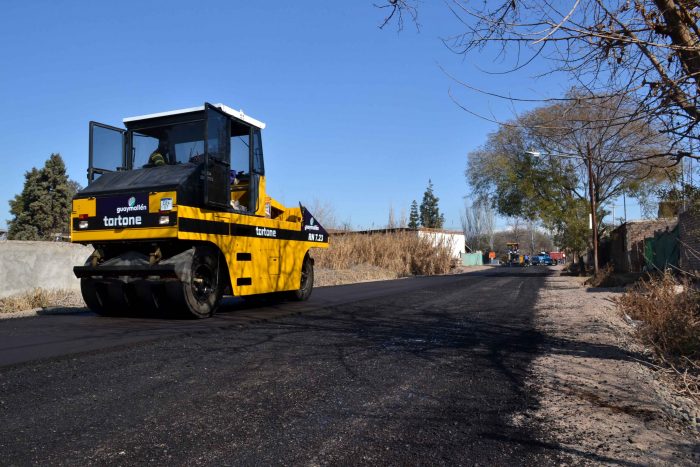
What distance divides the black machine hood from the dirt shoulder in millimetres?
5864

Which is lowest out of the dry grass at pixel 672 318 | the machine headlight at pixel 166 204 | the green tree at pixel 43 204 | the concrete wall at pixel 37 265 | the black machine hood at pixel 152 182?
the dry grass at pixel 672 318

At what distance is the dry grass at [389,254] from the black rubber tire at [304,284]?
14.7 metres

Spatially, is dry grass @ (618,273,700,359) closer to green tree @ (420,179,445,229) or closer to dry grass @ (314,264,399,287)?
dry grass @ (314,264,399,287)

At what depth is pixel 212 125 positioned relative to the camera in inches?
381

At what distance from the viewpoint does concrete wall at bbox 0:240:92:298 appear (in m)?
13.1

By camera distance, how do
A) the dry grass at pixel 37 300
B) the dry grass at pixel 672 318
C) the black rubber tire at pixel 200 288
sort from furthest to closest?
1. the dry grass at pixel 37 300
2. the black rubber tire at pixel 200 288
3. the dry grass at pixel 672 318

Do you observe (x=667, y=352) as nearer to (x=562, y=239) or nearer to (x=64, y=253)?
(x=64, y=253)

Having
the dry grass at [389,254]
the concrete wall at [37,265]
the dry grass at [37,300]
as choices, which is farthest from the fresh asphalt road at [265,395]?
the dry grass at [389,254]

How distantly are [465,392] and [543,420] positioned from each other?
819mm

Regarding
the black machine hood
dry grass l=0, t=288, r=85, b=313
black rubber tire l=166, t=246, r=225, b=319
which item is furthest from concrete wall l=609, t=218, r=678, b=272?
dry grass l=0, t=288, r=85, b=313

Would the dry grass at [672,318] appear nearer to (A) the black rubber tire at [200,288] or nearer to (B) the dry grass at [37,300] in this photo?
(A) the black rubber tire at [200,288]

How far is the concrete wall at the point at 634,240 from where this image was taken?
24.0 meters

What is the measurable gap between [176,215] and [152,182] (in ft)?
2.78

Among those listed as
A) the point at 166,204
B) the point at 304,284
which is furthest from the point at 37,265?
the point at 166,204
